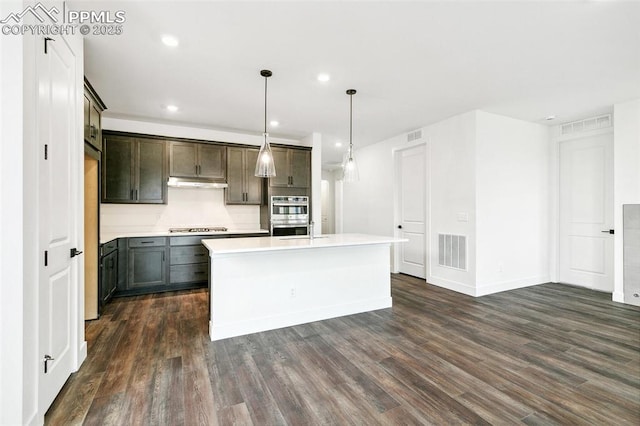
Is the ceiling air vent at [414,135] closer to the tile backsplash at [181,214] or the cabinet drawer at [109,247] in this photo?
the tile backsplash at [181,214]

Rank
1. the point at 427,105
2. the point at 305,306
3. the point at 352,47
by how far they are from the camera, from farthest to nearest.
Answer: the point at 427,105
the point at 305,306
the point at 352,47

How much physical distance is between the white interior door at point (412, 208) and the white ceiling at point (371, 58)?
1.21 metres

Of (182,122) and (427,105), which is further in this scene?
(182,122)

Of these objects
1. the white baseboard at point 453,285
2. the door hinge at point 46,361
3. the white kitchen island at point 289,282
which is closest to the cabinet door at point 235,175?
the white kitchen island at point 289,282

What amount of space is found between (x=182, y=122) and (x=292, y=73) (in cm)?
273

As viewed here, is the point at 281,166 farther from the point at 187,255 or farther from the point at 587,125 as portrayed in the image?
the point at 587,125

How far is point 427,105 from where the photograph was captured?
420cm

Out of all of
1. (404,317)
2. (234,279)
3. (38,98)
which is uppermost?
(38,98)

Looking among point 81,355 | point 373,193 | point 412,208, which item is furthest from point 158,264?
point 412,208

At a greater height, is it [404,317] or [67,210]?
[67,210]

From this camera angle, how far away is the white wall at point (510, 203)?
14.6ft

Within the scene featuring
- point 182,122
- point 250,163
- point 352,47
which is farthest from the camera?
point 250,163

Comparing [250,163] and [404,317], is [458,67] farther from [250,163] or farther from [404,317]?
[250,163]

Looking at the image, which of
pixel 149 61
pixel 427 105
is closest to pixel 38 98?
pixel 149 61
